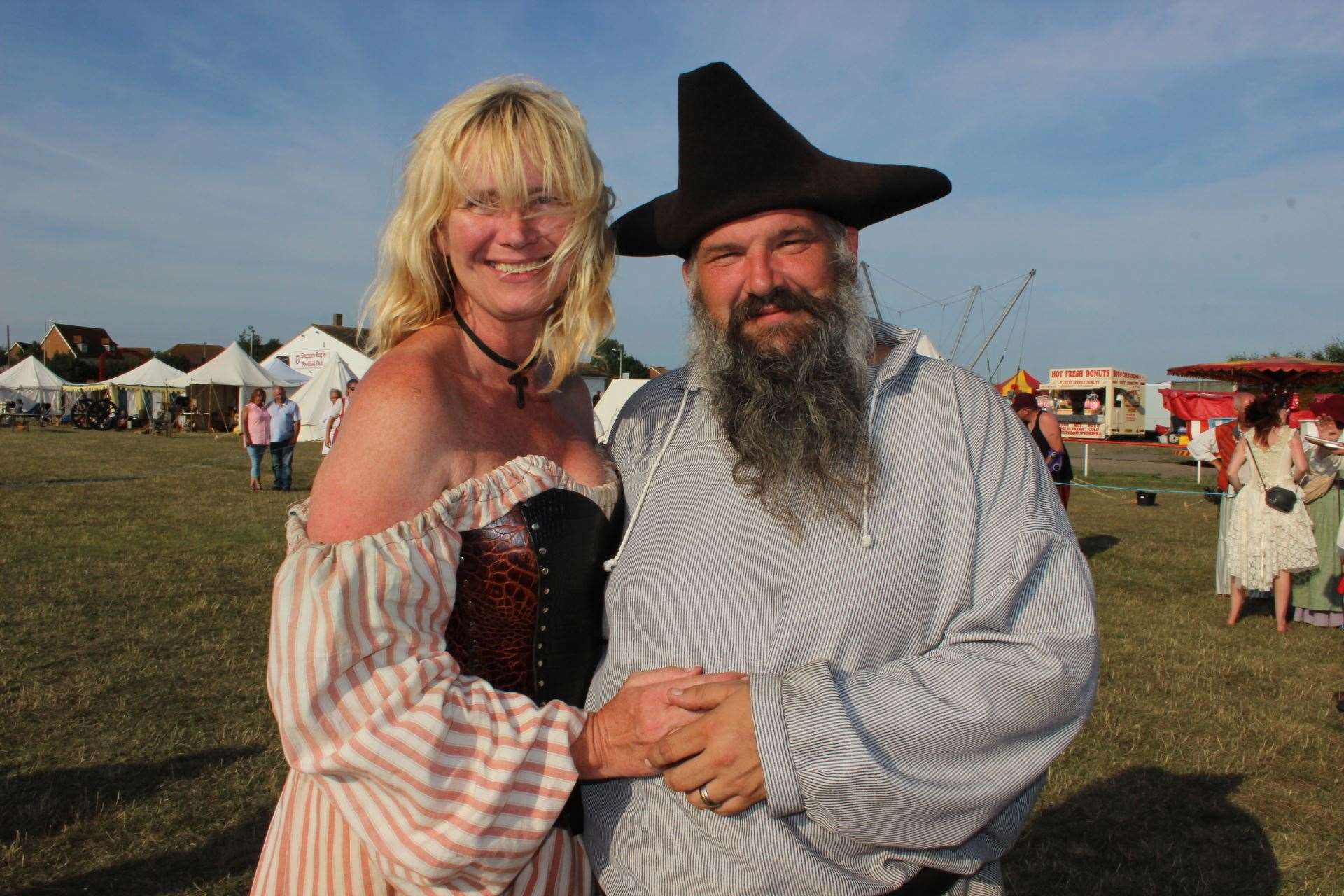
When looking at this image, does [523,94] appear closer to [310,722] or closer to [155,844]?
[310,722]

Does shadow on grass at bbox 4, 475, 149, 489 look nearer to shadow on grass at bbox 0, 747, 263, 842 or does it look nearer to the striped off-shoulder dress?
shadow on grass at bbox 0, 747, 263, 842

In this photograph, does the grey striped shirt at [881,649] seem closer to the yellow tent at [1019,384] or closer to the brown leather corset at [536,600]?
the brown leather corset at [536,600]

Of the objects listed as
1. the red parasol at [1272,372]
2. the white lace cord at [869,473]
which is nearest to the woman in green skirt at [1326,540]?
the white lace cord at [869,473]

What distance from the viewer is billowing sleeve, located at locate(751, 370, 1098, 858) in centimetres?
138

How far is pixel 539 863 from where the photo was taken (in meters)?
1.79

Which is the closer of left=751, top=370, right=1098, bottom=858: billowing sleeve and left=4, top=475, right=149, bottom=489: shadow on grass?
left=751, top=370, right=1098, bottom=858: billowing sleeve

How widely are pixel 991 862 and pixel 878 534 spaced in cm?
63

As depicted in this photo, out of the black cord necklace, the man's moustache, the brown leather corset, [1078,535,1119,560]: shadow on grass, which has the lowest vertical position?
[1078,535,1119,560]: shadow on grass

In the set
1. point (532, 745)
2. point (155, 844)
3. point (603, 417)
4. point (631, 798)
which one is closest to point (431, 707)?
point (532, 745)

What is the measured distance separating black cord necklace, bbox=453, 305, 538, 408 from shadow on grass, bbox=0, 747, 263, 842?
3156 mm

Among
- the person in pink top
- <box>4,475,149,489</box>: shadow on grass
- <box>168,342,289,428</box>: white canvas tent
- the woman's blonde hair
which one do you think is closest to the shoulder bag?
the woman's blonde hair

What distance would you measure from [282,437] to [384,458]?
14.9 m

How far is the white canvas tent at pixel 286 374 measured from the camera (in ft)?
112

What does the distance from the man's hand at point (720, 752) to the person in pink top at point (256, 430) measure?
1479 cm
